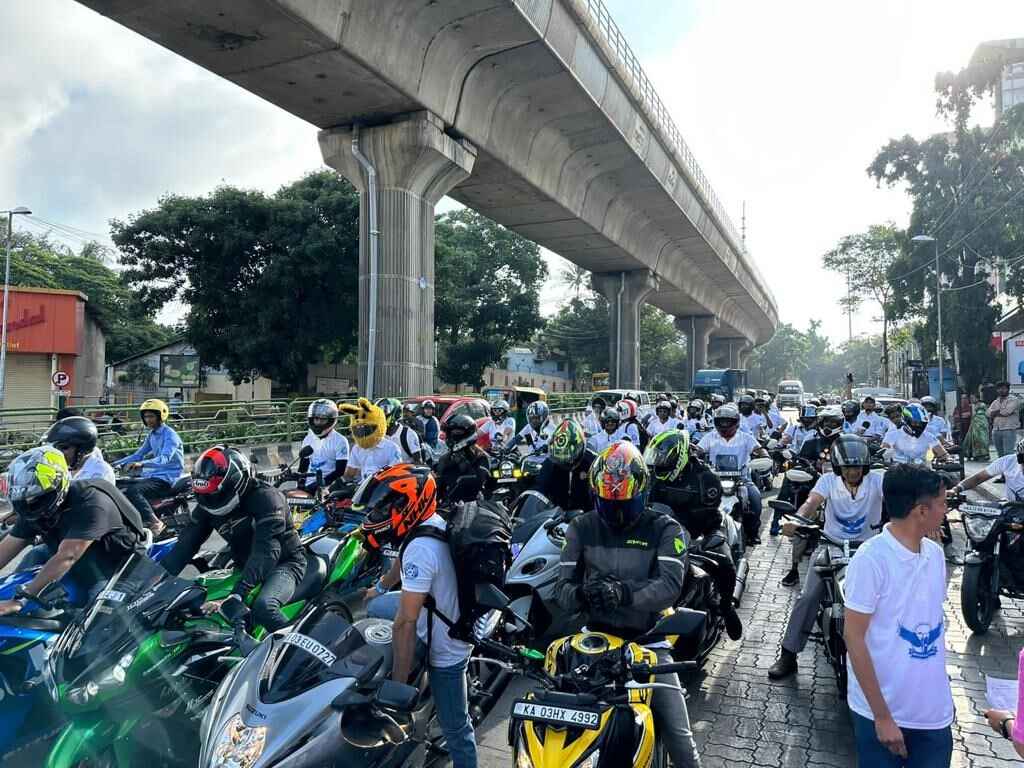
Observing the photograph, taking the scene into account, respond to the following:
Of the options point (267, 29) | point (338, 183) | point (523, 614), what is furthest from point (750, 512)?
point (338, 183)

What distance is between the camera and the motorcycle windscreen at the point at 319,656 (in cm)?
273

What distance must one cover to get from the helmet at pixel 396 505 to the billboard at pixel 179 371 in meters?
45.6

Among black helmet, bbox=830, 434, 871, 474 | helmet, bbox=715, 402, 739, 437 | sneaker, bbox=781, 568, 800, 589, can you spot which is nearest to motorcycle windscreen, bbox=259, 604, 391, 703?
black helmet, bbox=830, 434, 871, 474

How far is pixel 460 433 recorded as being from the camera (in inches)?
297

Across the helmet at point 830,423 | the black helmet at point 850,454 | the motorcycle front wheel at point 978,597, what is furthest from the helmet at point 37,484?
the helmet at point 830,423

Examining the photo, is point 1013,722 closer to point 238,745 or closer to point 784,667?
point 238,745

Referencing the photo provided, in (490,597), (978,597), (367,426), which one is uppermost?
(367,426)

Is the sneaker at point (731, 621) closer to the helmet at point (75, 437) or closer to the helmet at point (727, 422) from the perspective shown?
the helmet at point (727, 422)

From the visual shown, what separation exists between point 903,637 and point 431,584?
183 centimetres

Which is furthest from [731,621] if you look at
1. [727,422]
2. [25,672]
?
[727,422]

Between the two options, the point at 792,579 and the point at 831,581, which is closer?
the point at 831,581

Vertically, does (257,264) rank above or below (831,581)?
above

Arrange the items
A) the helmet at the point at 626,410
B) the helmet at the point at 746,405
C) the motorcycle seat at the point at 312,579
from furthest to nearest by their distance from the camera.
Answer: the helmet at the point at 626,410
the helmet at the point at 746,405
the motorcycle seat at the point at 312,579

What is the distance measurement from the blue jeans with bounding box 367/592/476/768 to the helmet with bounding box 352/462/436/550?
52 centimetres
